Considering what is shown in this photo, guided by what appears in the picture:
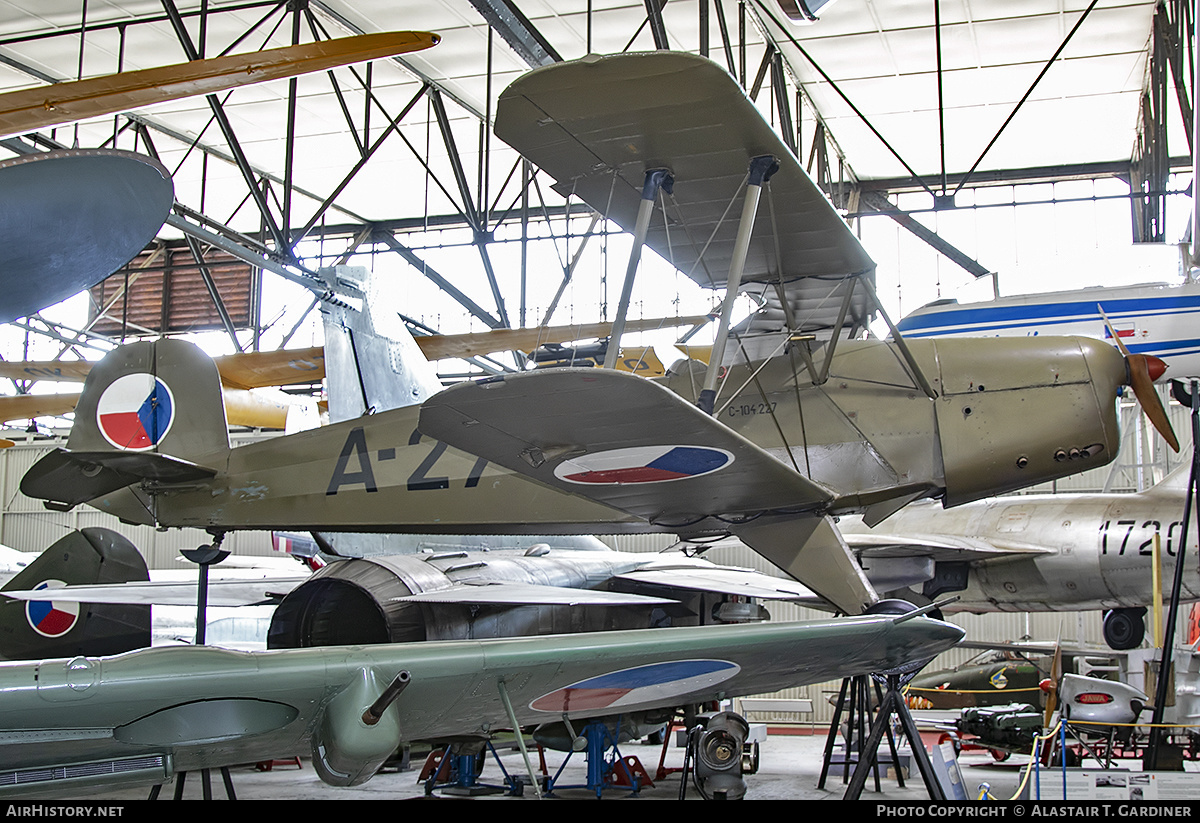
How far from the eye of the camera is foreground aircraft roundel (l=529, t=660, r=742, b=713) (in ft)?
10.2

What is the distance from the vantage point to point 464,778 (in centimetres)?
864

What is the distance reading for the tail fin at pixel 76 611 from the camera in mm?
6762

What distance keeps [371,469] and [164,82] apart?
334cm

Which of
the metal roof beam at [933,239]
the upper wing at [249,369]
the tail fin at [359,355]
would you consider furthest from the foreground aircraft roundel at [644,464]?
the metal roof beam at [933,239]

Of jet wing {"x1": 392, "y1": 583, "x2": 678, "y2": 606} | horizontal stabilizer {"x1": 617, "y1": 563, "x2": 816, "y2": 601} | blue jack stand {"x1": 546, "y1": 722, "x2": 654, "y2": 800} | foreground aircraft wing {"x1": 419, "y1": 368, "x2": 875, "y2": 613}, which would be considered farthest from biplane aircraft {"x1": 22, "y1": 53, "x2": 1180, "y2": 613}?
blue jack stand {"x1": 546, "y1": 722, "x2": 654, "y2": 800}

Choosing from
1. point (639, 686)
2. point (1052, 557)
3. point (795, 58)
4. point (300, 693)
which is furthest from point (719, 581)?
point (795, 58)

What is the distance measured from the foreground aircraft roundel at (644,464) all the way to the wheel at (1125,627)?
865cm

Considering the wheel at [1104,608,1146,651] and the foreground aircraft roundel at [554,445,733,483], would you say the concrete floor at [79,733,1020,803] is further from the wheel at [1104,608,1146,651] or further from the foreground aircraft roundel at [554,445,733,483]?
the foreground aircraft roundel at [554,445,733,483]

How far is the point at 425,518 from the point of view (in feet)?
19.6

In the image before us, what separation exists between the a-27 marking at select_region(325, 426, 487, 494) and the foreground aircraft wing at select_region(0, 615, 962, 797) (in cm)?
275

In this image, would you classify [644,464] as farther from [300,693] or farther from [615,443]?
[300,693]

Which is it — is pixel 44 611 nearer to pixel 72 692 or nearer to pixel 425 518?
pixel 425 518

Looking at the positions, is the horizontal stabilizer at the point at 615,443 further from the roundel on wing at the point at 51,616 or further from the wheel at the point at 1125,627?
the wheel at the point at 1125,627

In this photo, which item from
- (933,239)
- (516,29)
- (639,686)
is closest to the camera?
(639,686)
